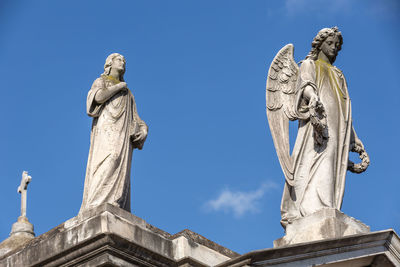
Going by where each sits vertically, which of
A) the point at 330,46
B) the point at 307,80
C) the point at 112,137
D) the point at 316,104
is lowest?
the point at 112,137

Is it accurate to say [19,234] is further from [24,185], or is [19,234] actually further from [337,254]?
[337,254]

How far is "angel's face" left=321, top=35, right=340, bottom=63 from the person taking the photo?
14.1 metres

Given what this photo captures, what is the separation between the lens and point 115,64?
13375 millimetres

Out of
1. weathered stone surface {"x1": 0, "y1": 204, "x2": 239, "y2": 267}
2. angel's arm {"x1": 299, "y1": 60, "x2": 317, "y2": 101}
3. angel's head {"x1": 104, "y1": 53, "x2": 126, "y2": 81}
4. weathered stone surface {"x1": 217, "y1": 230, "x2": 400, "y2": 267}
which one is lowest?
weathered stone surface {"x1": 217, "y1": 230, "x2": 400, "y2": 267}

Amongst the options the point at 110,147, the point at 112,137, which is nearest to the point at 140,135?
the point at 112,137

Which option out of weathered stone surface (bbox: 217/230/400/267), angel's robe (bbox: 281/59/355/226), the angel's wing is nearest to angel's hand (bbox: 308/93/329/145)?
angel's robe (bbox: 281/59/355/226)

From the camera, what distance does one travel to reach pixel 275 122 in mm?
13758

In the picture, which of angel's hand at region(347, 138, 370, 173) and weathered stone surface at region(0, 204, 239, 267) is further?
angel's hand at region(347, 138, 370, 173)

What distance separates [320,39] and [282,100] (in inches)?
46.8

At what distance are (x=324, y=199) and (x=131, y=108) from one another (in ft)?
10.4

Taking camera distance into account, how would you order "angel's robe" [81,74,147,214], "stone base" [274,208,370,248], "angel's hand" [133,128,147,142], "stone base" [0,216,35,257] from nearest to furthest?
"angel's robe" [81,74,147,214] → "stone base" [274,208,370,248] → "angel's hand" [133,128,147,142] → "stone base" [0,216,35,257]

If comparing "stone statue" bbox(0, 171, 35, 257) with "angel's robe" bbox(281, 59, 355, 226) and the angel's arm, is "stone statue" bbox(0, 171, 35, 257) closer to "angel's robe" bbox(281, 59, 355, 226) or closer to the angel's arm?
"angel's robe" bbox(281, 59, 355, 226)

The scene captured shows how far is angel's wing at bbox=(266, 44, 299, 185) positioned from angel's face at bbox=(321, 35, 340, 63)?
0.54m

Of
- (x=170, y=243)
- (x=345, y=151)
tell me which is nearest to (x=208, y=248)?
(x=170, y=243)
